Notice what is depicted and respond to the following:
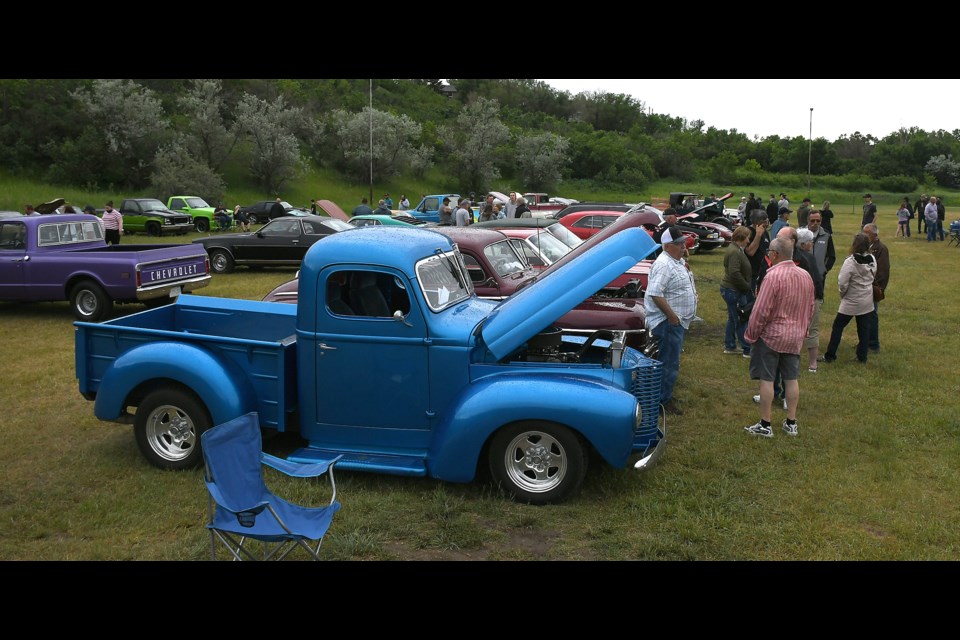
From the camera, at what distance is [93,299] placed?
492 inches

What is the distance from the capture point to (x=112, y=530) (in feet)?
17.6

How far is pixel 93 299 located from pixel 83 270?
1.72 feet

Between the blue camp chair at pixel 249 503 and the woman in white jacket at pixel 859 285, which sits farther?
the woman in white jacket at pixel 859 285

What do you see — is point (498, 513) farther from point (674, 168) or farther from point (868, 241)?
point (674, 168)

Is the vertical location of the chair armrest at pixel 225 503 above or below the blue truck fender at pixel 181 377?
below

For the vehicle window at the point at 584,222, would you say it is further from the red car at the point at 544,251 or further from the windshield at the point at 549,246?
the windshield at the point at 549,246

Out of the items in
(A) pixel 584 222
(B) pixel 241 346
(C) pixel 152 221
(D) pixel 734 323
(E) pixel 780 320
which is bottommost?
(D) pixel 734 323

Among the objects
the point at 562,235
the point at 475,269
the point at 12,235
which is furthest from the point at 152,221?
the point at 475,269

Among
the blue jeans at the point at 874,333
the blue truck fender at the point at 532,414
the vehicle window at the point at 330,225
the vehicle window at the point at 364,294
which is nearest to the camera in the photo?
the blue truck fender at the point at 532,414

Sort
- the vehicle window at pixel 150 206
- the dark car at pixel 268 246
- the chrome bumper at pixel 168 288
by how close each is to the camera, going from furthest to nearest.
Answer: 1. the vehicle window at pixel 150 206
2. the dark car at pixel 268 246
3. the chrome bumper at pixel 168 288

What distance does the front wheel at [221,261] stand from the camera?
18719 mm

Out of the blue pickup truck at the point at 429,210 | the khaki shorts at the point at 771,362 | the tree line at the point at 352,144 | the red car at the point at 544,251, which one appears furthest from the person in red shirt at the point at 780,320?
the tree line at the point at 352,144

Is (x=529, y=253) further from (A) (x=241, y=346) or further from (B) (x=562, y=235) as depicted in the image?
(A) (x=241, y=346)
